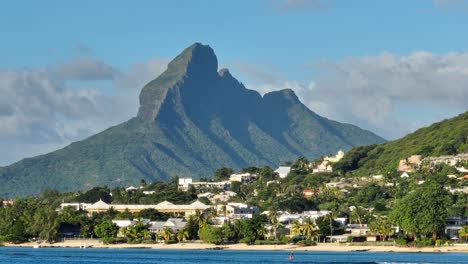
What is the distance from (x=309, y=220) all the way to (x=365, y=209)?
3390cm

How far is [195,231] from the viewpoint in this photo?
554ft

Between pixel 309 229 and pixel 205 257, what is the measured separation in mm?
30782

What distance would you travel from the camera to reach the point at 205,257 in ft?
449

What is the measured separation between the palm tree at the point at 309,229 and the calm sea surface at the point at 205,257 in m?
11.1

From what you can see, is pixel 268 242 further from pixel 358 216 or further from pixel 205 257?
pixel 358 216

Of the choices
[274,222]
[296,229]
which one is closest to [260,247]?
[296,229]

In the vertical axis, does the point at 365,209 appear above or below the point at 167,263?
above

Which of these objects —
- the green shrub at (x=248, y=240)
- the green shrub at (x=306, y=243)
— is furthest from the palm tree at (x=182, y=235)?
the green shrub at (x=306, y=243)

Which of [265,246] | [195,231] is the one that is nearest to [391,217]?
[265,246]

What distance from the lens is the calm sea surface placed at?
127 m

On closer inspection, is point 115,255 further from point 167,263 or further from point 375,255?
point 375,255

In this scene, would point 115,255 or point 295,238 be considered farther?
point 295,238

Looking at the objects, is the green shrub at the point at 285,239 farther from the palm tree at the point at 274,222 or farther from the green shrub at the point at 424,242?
the green shrub at the point at 424,242

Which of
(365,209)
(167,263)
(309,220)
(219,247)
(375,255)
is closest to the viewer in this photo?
(167,263)
